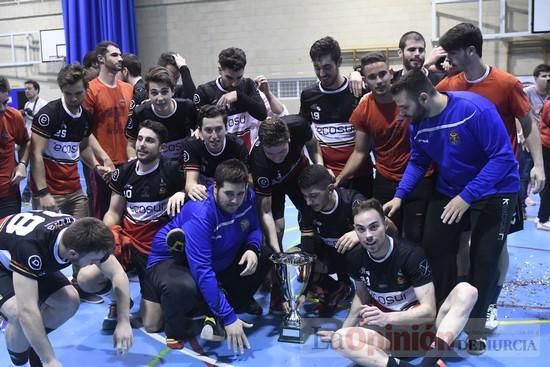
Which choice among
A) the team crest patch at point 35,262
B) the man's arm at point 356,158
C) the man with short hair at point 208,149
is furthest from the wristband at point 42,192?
the man's arm at point 356,158

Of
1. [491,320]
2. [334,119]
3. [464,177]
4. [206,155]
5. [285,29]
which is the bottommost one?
[491,320]

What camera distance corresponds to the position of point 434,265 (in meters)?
3.22

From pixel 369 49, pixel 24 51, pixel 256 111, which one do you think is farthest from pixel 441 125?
pixel 24 51

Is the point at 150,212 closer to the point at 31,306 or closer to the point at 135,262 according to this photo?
the point at 135,262

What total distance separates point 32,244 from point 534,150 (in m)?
2.97

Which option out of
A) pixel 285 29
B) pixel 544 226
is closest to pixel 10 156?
pixel 544 226

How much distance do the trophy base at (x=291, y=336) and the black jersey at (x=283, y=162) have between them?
98cm

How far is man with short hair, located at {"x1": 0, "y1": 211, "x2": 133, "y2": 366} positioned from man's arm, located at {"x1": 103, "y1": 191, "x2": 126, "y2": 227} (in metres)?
0.80

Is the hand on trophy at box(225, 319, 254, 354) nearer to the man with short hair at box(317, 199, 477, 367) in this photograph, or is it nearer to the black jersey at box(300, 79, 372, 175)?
the man with short hair at box(317, 199, 477, 367)

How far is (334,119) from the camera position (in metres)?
4.01

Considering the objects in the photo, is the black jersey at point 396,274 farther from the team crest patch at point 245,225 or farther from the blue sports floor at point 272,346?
the team crest patch at point 245,225

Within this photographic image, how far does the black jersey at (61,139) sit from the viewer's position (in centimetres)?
391

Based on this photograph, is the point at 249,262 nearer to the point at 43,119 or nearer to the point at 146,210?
the point at 146,210

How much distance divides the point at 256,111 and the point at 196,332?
1763mm
